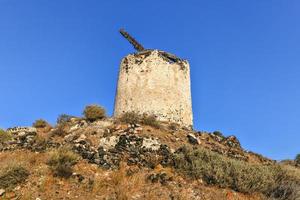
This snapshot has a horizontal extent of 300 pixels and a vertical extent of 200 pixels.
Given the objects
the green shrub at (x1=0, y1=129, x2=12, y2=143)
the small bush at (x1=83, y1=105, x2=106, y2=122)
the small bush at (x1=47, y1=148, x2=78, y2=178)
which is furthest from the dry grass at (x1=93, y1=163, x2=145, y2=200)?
the green shrub at (x1=0, y1=129, x2=12, y2=143)

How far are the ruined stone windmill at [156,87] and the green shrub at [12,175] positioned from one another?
764 centimetres

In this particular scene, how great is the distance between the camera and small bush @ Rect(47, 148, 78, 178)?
10945 mm

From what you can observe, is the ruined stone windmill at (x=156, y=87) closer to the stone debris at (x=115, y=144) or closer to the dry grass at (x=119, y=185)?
the stone debris at (x=115, y=144)

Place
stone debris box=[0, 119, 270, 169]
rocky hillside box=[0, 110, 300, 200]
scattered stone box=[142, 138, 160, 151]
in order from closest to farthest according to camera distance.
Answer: rocky hillside box=[0, 110, 300, 200] → stone debris box=[0, 119, 270, 169] → scattered stone box=[142, 138, 160, 151]

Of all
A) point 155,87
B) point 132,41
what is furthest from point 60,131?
point 132,41

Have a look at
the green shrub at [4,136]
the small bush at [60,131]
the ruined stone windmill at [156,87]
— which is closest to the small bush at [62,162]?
the small bush at [60,131]

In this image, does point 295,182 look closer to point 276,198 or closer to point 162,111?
point 276,198

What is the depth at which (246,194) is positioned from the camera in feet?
38.0

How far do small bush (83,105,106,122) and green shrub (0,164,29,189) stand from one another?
251 inches

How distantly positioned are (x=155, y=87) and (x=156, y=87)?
0.17 ft

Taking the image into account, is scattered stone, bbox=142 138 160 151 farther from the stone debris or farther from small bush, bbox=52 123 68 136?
small bush, bbox=52 123 68 136

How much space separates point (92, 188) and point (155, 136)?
4718 mm

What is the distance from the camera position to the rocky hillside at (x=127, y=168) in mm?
10414

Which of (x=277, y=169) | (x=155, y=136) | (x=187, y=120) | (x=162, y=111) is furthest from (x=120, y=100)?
(x=277, y=169)
